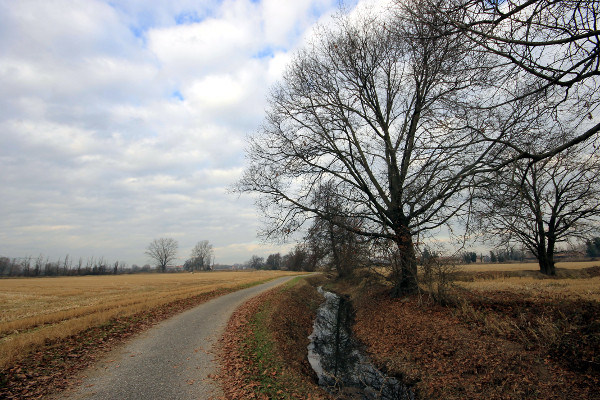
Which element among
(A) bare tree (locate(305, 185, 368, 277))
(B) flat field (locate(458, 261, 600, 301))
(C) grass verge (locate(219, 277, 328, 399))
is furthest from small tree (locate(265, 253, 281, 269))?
(C) grass verge (locate(219, 277, 328, 399))

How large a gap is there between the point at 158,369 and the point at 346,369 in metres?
5.19

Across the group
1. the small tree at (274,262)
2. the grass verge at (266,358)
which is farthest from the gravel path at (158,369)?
the small tree at (274,262)

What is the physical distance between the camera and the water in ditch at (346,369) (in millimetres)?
7205

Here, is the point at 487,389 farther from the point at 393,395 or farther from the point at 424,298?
the point at 424,298

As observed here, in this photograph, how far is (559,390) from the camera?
5527mm

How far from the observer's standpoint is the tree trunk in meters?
12.3

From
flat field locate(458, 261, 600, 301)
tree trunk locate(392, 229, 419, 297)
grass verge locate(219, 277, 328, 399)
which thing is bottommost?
grass verge locate(219, 277, 328, 399)

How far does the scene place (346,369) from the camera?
29.1ft

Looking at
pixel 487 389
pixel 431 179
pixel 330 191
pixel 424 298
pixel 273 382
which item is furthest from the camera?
pixel 330 191

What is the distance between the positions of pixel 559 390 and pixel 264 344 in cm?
723

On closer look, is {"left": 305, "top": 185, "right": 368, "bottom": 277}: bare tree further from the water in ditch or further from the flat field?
the flat field

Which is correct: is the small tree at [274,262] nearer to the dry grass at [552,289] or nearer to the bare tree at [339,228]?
the bare tree at [339,228]

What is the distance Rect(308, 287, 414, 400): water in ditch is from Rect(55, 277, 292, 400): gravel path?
10.4ft

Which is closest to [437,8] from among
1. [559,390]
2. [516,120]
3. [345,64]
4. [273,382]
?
[516,120]
